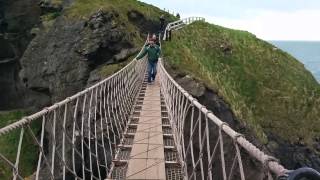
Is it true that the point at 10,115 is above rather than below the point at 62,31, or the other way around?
below

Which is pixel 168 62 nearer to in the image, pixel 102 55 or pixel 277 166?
pixel 102 55

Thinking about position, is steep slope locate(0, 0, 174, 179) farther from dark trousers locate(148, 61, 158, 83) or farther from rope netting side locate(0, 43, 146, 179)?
dark trousers locate(148, 61, 158, 83)

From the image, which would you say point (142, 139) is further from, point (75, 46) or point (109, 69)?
point (75, 46)

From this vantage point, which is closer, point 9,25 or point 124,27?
point 124,27

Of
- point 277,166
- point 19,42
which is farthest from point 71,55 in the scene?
point 277,166

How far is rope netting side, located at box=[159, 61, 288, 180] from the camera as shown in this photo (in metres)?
3.83

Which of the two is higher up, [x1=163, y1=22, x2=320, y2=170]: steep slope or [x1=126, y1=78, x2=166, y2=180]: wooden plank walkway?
[x1=126, y1=78, x2=166, y2=180]: wooden plank walkway

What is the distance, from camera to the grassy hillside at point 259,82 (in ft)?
126

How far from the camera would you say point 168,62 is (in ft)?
82.3

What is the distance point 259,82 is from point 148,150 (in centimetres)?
3351

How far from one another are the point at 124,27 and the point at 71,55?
347 centimetres

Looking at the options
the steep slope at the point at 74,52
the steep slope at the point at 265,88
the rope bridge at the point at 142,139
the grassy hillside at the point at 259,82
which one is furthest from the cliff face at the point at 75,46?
the grassy hillside at the point at 259,82

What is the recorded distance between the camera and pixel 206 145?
1730cm

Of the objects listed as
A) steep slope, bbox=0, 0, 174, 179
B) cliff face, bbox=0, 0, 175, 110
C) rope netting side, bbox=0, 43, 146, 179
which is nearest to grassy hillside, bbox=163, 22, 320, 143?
cliff face, bbox=0, 0, 175, 110
